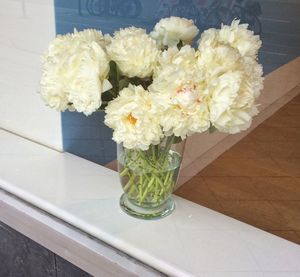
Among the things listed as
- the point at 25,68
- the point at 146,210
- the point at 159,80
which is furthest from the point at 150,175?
the point at 25,68

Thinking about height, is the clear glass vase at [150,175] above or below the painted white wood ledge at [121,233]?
above

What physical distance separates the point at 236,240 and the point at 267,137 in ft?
4.77

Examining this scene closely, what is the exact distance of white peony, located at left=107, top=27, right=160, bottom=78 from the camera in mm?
671

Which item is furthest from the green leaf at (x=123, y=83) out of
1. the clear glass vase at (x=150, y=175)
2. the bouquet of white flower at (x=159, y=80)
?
the clear glass vase at (x=150, y=175)

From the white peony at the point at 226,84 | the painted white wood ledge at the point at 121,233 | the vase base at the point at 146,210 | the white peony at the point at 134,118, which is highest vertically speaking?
the white peony at the point at 226,84

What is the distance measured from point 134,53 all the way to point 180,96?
0.11 m

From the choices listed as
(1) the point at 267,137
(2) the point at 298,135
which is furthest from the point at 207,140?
(2) the point at 298,135

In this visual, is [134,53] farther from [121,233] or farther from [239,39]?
[121,233]

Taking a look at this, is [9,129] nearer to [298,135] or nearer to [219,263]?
[219,263]

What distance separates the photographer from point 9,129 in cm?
131

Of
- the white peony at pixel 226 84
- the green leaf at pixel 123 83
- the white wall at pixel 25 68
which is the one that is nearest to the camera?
the white peony at pixel 226 84

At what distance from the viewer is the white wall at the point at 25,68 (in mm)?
1066

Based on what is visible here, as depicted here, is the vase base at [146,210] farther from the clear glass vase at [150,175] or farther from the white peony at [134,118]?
the white peony at [134,118]

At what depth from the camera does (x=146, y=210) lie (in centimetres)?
92
